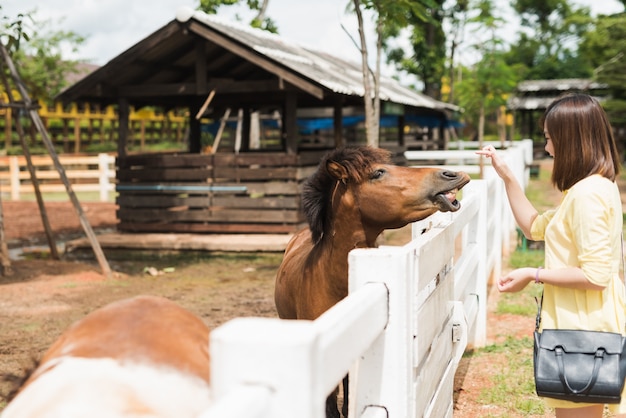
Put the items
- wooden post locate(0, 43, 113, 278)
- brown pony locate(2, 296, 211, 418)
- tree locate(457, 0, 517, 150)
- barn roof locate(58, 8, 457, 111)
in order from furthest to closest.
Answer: tree locate(457, 0, 517, 150) < barn roof locate(58, 8, 457, 111) < wooden post locate(0, 43, 113, 278) < brown pony locate(2, 296, 211, 418)

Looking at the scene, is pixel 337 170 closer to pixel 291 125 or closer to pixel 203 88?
pixel 291 125

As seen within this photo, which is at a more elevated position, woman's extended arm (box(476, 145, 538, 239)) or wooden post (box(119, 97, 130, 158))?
wooden post (box(119, 97, 130, 158))

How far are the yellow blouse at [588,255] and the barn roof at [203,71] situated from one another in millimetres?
8631

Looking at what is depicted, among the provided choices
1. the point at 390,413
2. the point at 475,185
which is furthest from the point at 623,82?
the point at 390,413

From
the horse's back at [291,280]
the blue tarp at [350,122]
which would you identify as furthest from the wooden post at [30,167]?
the blue tarp at [350,122]

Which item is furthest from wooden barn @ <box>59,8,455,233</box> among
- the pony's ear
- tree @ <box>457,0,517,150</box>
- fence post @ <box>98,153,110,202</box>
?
tree @ <box>457,0,517,150</box>

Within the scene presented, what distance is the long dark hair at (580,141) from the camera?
2.89 m

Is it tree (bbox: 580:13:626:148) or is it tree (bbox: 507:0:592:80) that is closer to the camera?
tree (bbox: 580:13:626:148)

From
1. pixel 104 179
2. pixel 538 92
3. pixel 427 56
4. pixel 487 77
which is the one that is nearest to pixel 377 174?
pixel 104 179

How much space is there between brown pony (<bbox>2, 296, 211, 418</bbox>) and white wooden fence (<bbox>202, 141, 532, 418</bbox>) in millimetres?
365

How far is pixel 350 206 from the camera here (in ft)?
13.4

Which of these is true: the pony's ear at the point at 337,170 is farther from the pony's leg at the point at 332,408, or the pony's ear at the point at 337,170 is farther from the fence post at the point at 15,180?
the fence post at the point at 15,180

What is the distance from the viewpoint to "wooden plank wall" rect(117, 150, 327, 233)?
12258mm

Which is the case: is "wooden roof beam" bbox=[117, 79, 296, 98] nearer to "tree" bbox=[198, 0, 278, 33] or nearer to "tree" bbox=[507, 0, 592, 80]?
"tree" bbox=[198, 0, 278, 33]
